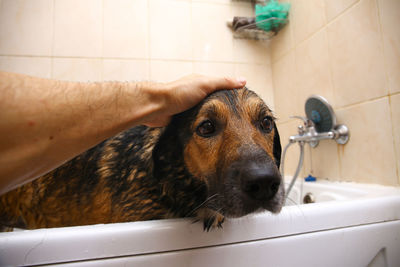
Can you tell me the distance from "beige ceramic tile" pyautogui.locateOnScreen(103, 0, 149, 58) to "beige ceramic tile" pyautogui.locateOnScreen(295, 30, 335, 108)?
6.23ft

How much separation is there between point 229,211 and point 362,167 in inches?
67.9

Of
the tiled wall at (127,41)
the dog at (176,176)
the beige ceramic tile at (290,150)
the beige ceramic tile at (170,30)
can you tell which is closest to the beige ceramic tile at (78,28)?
the tiled wall at (127,41)

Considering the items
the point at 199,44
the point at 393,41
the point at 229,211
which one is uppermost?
the point at 199,44

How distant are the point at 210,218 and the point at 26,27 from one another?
10.6ft

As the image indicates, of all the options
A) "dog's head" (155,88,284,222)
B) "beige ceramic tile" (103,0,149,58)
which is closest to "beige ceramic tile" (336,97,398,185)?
"dog's head" (155,88,284,222)

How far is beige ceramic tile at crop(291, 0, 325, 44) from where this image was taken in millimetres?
2639

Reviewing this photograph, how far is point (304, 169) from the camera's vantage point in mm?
2887

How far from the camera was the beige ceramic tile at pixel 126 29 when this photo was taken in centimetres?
314

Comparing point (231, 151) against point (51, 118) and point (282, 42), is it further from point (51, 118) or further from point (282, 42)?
point (282, 42)

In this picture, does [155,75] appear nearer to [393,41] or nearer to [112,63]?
[112,63]

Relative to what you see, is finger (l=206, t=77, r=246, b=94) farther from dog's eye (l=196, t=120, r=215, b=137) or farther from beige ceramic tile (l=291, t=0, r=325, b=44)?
beige ceramic tile (l=291, t=0, r=325, b=44)

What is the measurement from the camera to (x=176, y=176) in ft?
4.21

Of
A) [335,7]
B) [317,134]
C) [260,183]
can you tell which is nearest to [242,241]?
[260,183]

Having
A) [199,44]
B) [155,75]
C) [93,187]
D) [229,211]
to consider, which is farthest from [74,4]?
[229,211]
